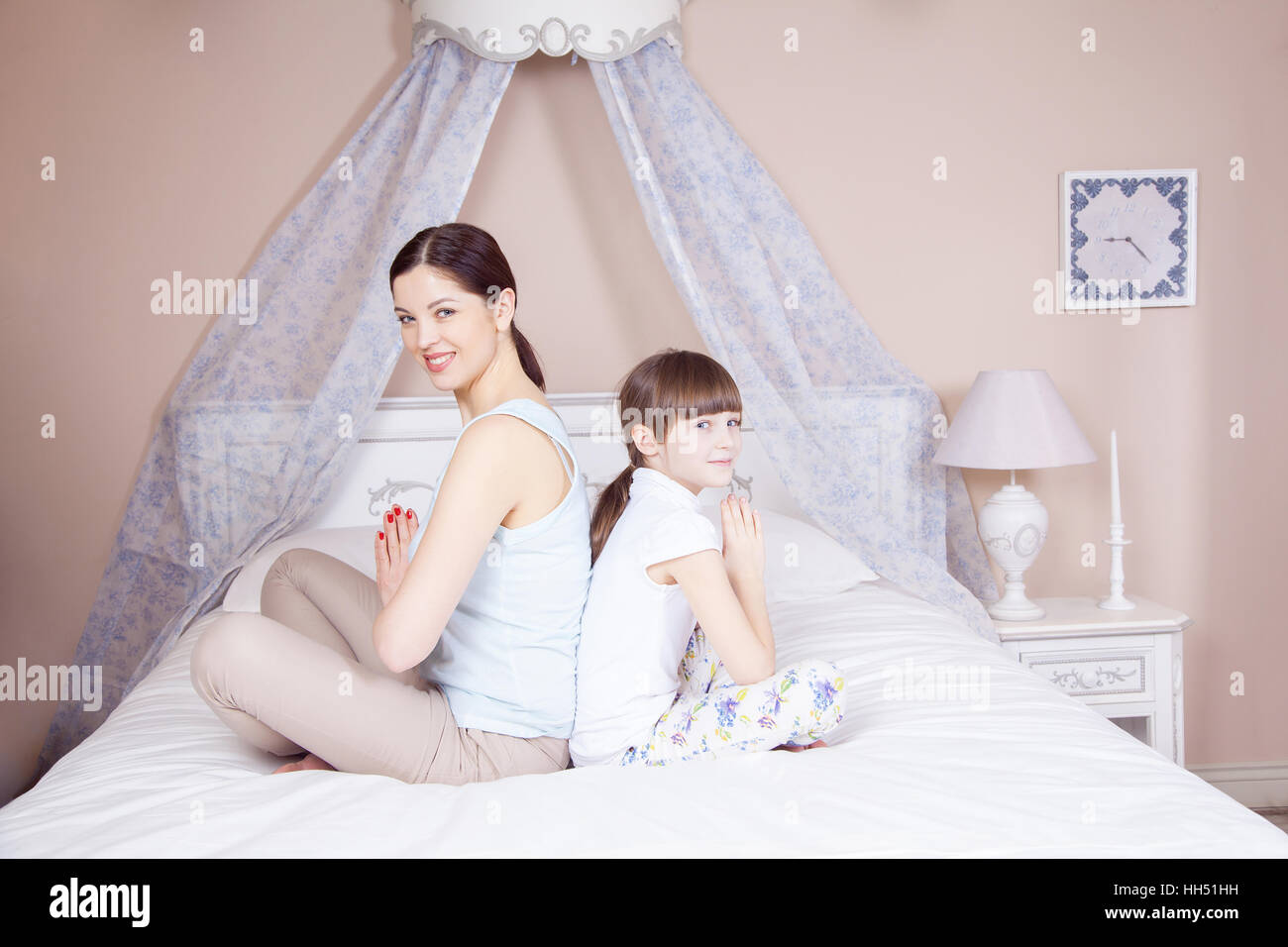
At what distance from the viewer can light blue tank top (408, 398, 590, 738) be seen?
1.46 m

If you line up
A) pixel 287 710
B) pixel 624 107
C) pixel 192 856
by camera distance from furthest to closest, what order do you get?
pixel 624 107
pixel 287 710
pixel 192 856

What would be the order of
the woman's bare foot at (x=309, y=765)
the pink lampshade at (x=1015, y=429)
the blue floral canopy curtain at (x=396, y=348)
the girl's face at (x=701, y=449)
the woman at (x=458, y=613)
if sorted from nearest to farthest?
the woman at (x=458, y=613) < the woman's bare foot at (x=309, y=765) < the girl's face at (x=701, y=449) < the blue floral canopy curtain at (x=396, y=348) < the pink lampshade at (x=1015, y=429)

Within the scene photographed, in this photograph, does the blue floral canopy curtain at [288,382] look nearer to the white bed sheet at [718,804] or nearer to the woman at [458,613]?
the woman at [458,613]

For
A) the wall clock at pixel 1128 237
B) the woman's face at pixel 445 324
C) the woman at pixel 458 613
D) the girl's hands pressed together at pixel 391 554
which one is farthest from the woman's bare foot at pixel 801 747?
the wall clock at pixel 1128 237

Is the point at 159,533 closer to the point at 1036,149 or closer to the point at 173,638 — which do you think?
the point at 173,638

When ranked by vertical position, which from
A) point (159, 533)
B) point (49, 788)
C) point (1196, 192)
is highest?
point (1196, 192)

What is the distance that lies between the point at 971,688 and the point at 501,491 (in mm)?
907

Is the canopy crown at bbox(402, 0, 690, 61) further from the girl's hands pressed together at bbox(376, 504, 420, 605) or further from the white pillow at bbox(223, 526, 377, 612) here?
the girl's hands pressed together at bbox(376, 504, 420, 605)

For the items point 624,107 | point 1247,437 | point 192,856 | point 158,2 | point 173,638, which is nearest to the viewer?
point 192,856

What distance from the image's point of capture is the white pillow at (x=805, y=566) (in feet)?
7.66

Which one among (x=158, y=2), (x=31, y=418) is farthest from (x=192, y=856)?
(x=158, y=2)

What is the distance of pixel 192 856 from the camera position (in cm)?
112

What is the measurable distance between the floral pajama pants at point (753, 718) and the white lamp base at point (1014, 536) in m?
1.39

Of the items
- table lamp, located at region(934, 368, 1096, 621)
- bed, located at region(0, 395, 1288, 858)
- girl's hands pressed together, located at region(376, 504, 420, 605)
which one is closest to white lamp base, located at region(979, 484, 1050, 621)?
table lamp, located at region(934, 368, 1096, 621)
